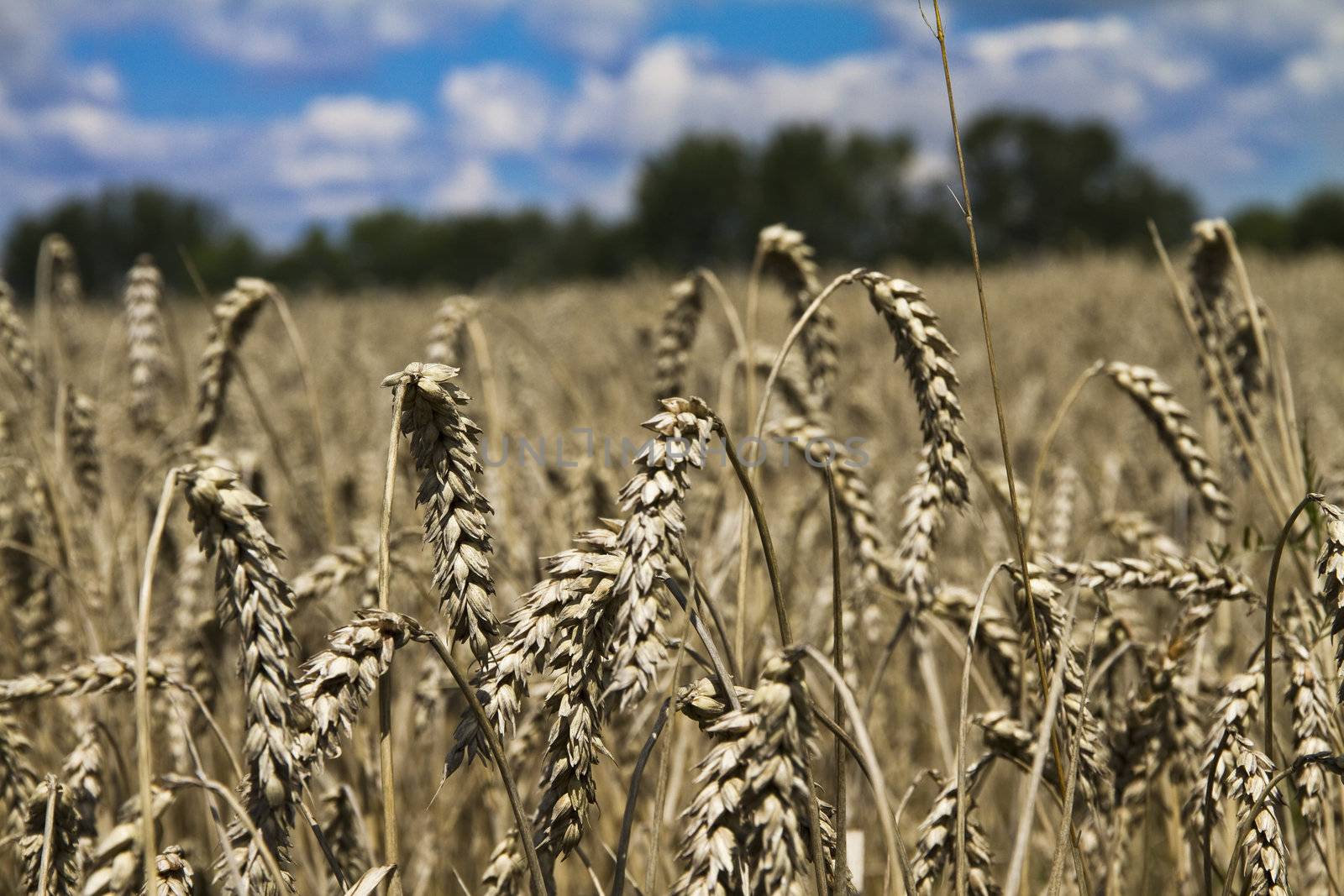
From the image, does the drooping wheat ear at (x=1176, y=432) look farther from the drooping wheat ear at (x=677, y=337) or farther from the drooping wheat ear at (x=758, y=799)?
the drooping wheat ear at (x=758, y=799)

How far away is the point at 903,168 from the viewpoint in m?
64.8

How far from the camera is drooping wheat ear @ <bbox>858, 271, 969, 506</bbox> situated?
1151mm

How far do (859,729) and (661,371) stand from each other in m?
1.30

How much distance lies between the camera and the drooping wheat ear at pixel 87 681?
4.02ft

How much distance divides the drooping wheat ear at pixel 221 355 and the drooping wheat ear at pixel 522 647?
3.85 ft

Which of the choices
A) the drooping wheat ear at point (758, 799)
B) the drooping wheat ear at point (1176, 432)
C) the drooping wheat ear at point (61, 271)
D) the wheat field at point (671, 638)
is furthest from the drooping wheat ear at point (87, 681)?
the drooping wheat ear at point (61, 271)

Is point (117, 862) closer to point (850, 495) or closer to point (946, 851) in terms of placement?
point (946, 851)

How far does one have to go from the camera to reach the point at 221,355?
6.29 ft

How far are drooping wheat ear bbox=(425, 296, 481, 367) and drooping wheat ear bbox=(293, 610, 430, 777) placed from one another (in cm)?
107

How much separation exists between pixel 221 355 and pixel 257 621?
1228 mm

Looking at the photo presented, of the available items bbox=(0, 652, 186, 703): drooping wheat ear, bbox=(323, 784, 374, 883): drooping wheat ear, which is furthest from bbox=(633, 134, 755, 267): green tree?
bbox=(0, 652, 186, 703): drooping wheat ear

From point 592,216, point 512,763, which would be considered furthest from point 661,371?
point 592,216

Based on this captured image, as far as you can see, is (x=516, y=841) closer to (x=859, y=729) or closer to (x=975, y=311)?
(x=859, y=729)

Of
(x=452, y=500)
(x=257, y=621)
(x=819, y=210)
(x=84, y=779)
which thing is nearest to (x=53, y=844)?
(x=84, y=779)
